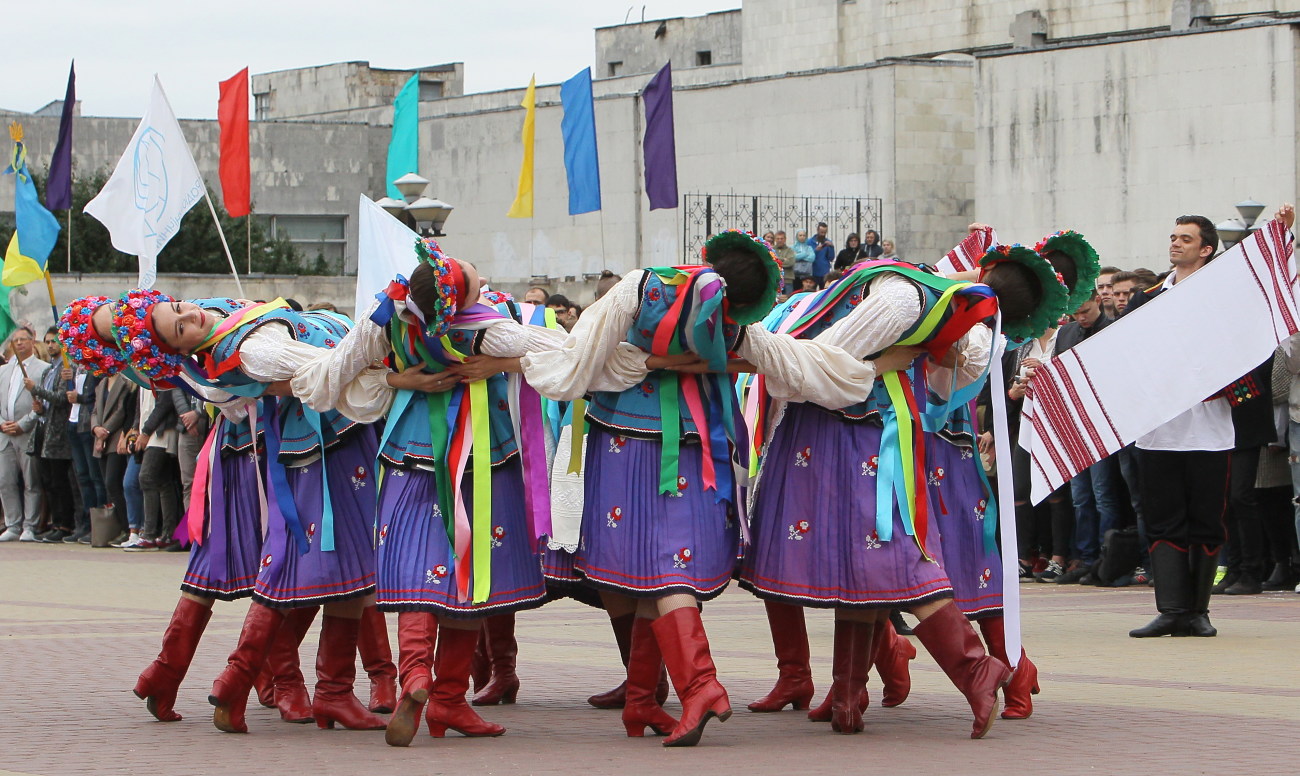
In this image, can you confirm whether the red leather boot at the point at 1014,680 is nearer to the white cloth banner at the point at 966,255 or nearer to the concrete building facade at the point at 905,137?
the white cloth banner at the point at 966,255

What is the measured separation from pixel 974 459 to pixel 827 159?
2708cm

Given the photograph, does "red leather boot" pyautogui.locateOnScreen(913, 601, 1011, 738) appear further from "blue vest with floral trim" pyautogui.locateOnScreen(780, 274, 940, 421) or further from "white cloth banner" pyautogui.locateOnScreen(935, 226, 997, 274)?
"white cloth banner" pyautogui.locateOnScreen(935, 226, 997, 274)

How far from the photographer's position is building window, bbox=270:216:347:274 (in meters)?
47.2

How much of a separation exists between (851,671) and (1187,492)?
350 cm

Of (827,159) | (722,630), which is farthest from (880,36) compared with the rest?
(722,630)

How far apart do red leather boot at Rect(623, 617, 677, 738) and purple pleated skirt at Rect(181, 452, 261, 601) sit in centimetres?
159

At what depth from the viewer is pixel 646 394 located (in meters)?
6.89

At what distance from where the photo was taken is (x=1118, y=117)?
29.4 m

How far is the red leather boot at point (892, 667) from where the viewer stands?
761cm

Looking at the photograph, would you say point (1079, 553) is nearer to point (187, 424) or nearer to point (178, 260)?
point (187, 424)

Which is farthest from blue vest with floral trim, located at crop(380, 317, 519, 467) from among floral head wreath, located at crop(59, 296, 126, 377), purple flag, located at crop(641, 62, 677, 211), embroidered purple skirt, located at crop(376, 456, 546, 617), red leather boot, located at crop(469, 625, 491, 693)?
purple flag, located at crop(641, 62, 677, 211)

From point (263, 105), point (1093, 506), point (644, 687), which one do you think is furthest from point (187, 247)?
point (644, 687)

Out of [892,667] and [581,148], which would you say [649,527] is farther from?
[581,148]

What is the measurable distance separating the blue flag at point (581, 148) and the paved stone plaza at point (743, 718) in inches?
400
